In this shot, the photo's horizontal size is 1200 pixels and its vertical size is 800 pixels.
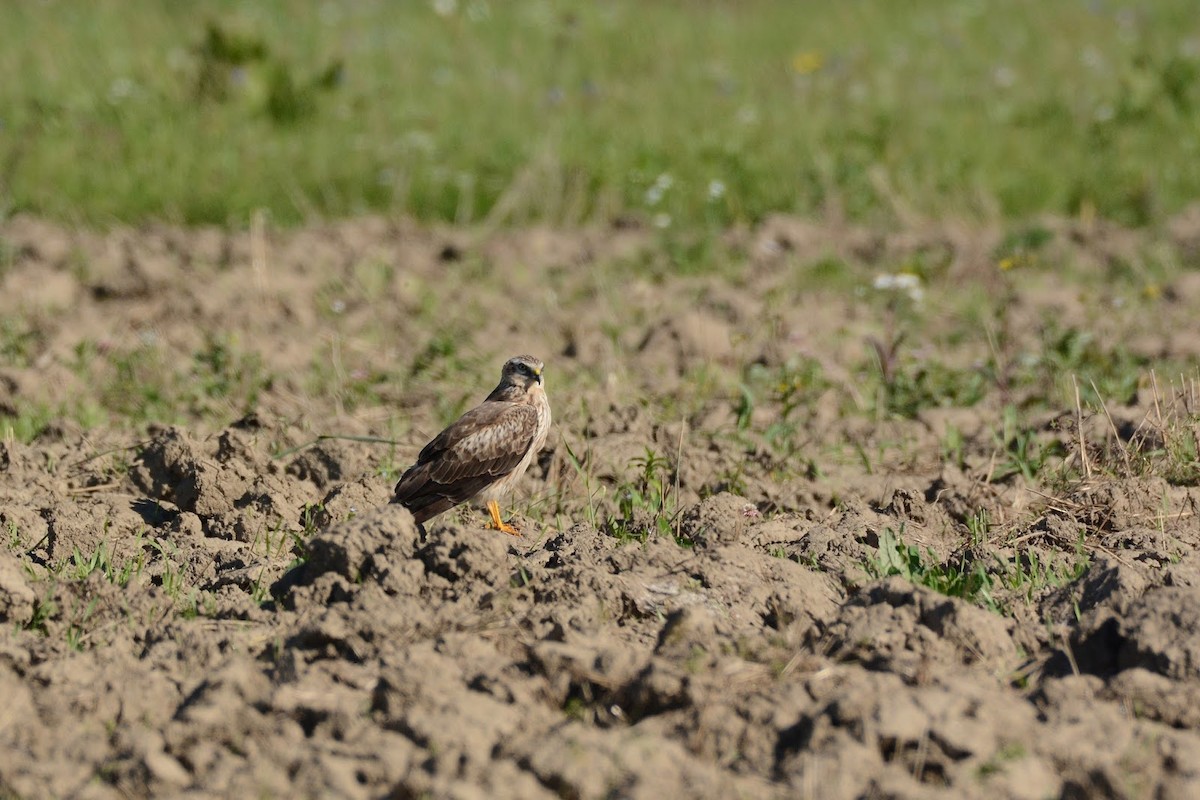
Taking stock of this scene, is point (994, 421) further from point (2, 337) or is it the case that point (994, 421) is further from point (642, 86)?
point (642, 86)

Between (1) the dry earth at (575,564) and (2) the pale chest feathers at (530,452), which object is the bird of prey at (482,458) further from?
(1) the dry earth at (575,564)

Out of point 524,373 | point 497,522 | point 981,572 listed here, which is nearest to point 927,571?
point 981,572

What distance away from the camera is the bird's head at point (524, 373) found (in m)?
6.27

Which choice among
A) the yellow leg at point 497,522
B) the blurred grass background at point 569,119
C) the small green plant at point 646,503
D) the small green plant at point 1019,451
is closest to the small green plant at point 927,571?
the small green plant at point 646,503

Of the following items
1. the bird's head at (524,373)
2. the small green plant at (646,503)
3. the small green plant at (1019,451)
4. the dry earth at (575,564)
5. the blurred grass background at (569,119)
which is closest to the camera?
the dry earth at (575,564)

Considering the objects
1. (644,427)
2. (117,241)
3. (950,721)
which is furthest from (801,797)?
(117,241)

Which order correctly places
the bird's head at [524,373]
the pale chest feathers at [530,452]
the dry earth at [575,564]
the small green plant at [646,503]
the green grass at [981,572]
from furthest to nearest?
the bird's head at [524,373]
the pale chest feathers at [530,452]
the small green plant at [646,503]
the green grass at [981,572]
the dry earth at [575,564]

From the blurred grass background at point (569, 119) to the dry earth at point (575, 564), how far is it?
173 cm

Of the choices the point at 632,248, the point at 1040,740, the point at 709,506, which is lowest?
the point at 632,248

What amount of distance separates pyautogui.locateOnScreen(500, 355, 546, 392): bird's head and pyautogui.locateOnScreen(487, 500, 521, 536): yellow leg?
0.52 m

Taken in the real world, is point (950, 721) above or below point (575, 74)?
above

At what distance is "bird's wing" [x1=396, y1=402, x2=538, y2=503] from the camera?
229 inches

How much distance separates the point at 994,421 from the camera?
23.0ft

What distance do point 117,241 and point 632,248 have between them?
11.3ft
